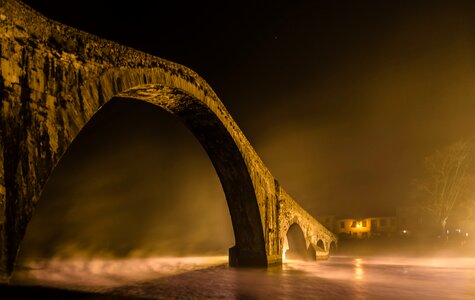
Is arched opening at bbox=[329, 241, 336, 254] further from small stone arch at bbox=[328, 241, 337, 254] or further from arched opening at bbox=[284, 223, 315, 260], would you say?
arched opening at bbox=[284, 223, 315, 260]

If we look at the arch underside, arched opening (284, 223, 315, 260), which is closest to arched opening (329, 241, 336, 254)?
arched opening (284, 223, 315, 260)

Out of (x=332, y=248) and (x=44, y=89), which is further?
(x=332, y=248)

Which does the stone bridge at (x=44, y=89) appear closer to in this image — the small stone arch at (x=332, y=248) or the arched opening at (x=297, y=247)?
the arched opening at (x=297, y=247)

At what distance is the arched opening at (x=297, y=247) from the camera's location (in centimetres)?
2509

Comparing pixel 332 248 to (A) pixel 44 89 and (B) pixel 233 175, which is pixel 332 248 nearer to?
(B) pixel 233 175

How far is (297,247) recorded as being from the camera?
25906 millimetres

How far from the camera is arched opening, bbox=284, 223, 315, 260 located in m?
25.1

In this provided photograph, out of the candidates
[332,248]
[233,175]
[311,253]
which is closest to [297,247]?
[311,253]

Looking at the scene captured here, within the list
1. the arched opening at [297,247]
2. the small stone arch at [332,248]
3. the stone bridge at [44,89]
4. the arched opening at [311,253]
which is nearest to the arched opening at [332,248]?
the small stone arch at [332,248]

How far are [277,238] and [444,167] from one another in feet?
68.6

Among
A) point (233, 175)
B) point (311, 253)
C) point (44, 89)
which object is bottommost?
point (311, 253)

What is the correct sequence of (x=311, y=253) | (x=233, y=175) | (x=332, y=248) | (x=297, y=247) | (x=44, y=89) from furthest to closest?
(x=332, y=248)
(x=297, y=247)
(x=311, y=253)
(x=233, y=175)
(x=44, y=89)

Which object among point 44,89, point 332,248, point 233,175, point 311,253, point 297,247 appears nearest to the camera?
point 44,89

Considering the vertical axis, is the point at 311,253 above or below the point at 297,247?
below
